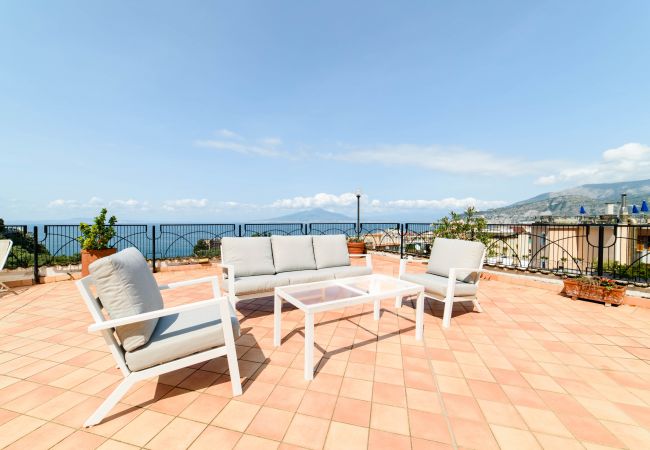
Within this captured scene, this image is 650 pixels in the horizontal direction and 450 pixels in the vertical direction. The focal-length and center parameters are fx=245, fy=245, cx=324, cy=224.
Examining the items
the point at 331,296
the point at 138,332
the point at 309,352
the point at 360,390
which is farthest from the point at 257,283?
the point at 360,390

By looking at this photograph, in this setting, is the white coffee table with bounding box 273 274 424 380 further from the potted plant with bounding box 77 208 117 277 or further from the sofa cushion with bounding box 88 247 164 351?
the potted plant with bounding box 77 208 117 277

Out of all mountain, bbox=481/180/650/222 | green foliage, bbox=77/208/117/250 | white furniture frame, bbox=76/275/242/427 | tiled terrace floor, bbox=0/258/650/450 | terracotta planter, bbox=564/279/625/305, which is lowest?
tiled terrace floor, bbox=0/258/650/450

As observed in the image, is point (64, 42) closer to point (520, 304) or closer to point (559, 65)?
point (520, 304)

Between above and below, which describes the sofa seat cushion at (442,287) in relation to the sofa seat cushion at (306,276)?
below

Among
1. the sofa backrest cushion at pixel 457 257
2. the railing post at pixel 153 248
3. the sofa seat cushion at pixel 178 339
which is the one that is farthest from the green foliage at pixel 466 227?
the railing post at pixel 153 248

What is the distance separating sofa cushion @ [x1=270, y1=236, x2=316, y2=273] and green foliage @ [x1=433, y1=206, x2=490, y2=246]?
3.57 m

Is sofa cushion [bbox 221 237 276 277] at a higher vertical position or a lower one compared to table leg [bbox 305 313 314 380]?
higher

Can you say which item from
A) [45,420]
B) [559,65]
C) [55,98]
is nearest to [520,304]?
[45,420]

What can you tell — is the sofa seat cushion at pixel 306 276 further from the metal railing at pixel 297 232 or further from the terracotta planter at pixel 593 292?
the terracotta planter at pixel 593 292

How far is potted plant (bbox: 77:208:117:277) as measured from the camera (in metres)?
4.70

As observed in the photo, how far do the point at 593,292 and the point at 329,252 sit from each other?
4.20m

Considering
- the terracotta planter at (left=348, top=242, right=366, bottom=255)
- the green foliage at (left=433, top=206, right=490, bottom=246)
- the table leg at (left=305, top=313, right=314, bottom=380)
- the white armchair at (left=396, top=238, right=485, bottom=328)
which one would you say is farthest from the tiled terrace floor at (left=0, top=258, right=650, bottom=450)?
the terracotta planter at (left=348, top=242, right=366, bottom=255)

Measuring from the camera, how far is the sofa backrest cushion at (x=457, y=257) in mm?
3373

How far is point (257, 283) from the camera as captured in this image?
9.87ft
